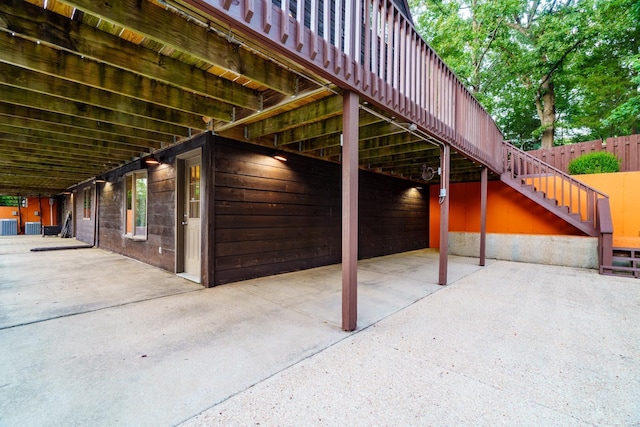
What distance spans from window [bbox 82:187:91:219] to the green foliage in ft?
47.8

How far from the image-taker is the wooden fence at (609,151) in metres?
6.13

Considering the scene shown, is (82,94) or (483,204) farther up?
(82,94)

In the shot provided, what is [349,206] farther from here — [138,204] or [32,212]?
[32,212]

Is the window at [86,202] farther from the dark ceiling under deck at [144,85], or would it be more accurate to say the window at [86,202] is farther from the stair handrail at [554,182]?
the stair handrail at [554,182]

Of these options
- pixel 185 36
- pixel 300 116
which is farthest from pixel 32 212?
pixel 185 36

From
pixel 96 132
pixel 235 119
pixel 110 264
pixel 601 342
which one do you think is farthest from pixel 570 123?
pixel 110 264

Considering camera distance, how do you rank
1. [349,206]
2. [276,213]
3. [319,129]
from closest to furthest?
1. [349,206]
2. [319,129]
3. [276,213]

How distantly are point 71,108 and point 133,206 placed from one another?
317 cm

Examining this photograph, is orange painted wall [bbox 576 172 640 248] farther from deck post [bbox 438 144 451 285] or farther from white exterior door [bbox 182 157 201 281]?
white exterior door [bbox 182 157 201 281]

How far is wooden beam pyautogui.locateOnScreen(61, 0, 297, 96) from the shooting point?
1738 mm

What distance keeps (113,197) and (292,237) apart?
5.70m

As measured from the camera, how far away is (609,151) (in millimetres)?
6438

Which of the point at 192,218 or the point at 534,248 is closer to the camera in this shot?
the point at 192,218

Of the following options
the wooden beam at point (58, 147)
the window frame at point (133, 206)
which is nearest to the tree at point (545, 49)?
the window frame at point (133, 206)
